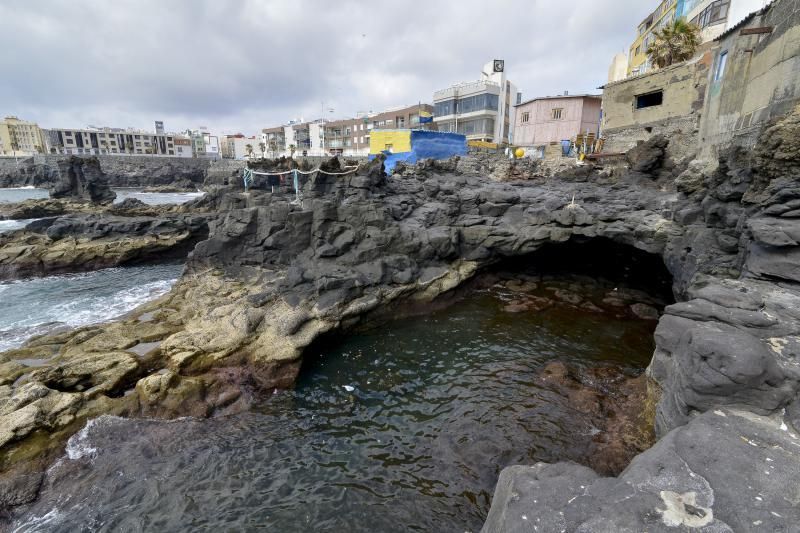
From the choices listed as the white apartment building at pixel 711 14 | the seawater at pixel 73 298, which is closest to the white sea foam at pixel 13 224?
the seawater at pixel 73 298

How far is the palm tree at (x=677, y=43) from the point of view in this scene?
28094mm

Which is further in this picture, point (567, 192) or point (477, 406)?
point (567, 192)

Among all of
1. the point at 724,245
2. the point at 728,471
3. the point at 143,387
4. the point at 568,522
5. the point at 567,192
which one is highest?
the point at 567,192

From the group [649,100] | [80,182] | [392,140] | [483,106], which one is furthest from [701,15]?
[80,182]

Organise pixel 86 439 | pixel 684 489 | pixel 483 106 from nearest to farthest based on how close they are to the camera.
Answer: pixel 684 489 < pixel 86 439 < pixel 483 106

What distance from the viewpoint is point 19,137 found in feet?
379

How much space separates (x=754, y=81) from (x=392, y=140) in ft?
113

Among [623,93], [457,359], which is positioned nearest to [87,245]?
[457,359]

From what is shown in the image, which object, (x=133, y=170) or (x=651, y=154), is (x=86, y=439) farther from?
(x=133, y=170)

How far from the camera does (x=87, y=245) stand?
30562 mm

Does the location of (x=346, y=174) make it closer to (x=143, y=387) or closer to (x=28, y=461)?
(x=143, y=387)

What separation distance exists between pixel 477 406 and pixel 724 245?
32.2ft

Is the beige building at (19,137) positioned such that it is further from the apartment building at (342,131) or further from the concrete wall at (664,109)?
the concrete wall at (664,109)

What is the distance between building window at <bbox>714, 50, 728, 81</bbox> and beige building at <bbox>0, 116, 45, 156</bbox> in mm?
148764
